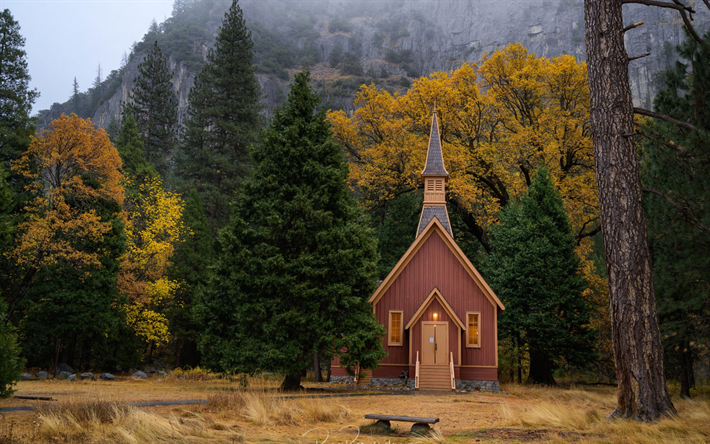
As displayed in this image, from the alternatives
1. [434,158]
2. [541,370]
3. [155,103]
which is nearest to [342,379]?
[541,370]

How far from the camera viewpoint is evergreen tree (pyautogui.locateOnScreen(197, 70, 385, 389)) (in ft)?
58.2

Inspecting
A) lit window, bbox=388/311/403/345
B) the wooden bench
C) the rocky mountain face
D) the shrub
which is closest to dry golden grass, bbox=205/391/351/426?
the wooden bench

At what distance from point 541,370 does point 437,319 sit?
23.4 ft

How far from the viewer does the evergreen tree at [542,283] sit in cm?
2455

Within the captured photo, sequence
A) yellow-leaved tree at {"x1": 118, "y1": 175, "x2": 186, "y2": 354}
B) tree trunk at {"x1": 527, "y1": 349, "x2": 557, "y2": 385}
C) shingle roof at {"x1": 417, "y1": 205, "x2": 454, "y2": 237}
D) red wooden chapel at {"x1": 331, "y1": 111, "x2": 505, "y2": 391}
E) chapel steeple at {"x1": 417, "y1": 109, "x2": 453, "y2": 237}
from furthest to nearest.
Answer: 1. yellow-leaved tree at {"x1": 118, "y1": 175, "x2": 186, "y2": 354}
2. tree trunk at {"x1": 527, "y1": 349, "x2": 557, "y2": 385}
3. chapel steeple at {"x1": 417, "y1": 109, "x2": 453, "y2": 237}
4. shingle roof at {"x1": 417, "y1": 205, "x2": 454, "y2": 237}
5. red wooden chapel at {"x1": 331, "y1": 111, "x2": 505, "y2": 391}

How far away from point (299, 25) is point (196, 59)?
55.1 metres

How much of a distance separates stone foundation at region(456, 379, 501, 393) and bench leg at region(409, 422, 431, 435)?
15.3 m

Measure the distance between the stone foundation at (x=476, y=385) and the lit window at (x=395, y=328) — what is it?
313 cm

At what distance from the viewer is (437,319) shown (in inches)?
923

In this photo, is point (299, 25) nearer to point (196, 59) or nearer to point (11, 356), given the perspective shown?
point (196, 59)

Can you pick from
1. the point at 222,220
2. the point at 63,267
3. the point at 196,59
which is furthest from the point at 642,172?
the point at 196,59

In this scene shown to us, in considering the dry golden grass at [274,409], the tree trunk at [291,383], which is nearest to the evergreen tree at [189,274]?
the tree trunk at [291,383]

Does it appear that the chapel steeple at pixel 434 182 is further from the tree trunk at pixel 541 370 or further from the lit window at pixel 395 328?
the tree trunk at pixel 541 370

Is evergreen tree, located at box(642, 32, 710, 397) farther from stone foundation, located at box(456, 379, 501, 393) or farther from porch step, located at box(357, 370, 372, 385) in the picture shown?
porch step, located at box(357, 370, 372, 385)
